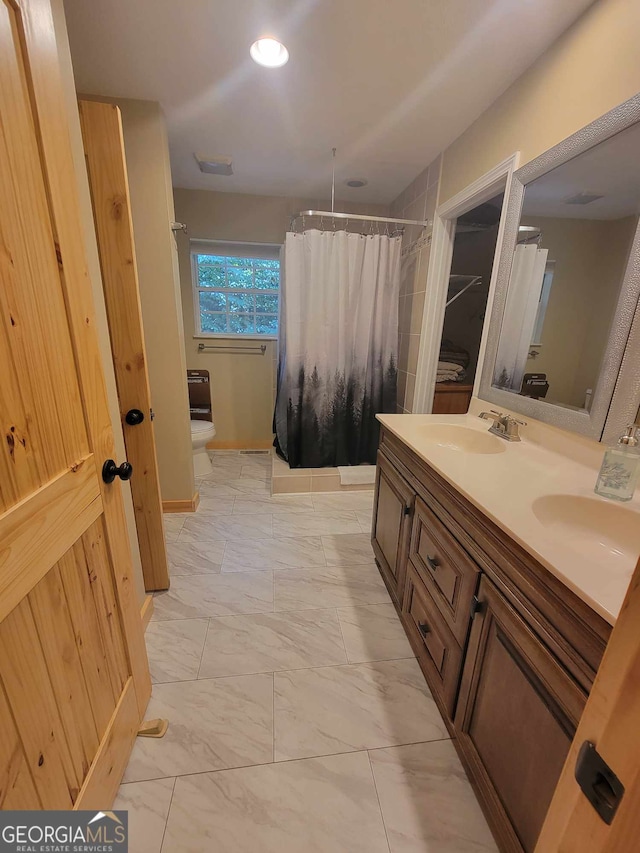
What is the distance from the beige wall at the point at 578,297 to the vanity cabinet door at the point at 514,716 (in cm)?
86

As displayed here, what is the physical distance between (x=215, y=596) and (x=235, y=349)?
89.3 inches

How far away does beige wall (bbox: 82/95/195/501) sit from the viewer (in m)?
1.80

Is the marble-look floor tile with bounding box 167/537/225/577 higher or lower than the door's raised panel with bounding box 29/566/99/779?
lower

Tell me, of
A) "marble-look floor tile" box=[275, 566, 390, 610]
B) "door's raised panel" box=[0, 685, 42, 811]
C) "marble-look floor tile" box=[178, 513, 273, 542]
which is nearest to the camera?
"door's raised panel" box=[0, 685, 42, 811]

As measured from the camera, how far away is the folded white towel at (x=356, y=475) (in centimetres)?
277

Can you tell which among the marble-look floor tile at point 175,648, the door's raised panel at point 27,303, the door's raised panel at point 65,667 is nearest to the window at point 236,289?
the marble-look floor tile at point 175,648

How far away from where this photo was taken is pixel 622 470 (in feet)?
3.27

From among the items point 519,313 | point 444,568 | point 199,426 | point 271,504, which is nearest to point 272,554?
point 271,504

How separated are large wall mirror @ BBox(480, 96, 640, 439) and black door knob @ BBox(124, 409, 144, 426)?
5.36 feet

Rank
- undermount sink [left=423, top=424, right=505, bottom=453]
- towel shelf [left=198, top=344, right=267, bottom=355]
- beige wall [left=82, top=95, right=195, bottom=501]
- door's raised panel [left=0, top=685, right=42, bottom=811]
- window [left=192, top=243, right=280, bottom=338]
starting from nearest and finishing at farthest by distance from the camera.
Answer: door's raised panel [left=0, top=685, right=42, bottom=811] → undermount sink [left=423, top=424, right=505, bottom=453] → beige wall [left=82, top=95, right=195, bottom=501] → window [left=192, top=243, right=280, bottom=338] → towel shelf [left=198, top=344, right=267, bottom=355]

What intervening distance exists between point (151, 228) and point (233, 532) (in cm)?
187

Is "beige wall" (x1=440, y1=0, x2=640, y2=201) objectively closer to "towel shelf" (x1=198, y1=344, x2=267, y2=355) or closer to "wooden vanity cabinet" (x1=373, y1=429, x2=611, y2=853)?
"wooden vanity cabinet" (x1=373, y1=429, x2=611, y2=853)

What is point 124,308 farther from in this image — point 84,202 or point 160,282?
point 160,282

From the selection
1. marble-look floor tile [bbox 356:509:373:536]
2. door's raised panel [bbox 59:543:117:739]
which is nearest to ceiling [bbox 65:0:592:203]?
door's raised panel [bbox 59:543:117:739]
